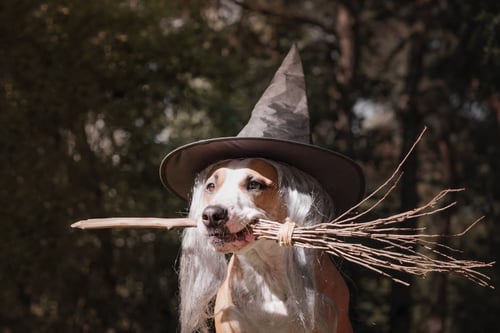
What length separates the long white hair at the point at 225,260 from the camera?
14.1 ft

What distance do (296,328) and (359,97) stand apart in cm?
630

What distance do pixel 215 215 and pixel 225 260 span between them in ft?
2.54

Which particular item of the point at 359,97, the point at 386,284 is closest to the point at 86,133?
the point at 359,97

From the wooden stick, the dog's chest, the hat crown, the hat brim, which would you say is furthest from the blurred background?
the wooden stick

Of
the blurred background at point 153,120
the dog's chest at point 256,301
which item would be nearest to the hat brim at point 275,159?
the dog's chest at point 256,301

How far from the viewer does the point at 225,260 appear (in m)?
4.65

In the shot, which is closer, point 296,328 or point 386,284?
point 296,328

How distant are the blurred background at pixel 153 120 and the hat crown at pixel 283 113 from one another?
1.64 m

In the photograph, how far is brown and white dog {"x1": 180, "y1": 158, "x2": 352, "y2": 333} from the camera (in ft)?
13.4

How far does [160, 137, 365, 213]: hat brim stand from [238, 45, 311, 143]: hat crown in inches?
6.6

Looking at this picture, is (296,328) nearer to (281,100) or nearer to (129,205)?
(281,100)

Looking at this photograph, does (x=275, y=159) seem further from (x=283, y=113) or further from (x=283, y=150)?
(x=283, y=113)

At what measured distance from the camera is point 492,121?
1086 centimetres

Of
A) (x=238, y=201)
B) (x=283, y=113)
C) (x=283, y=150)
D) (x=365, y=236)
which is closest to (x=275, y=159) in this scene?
(x=283, y=150)
